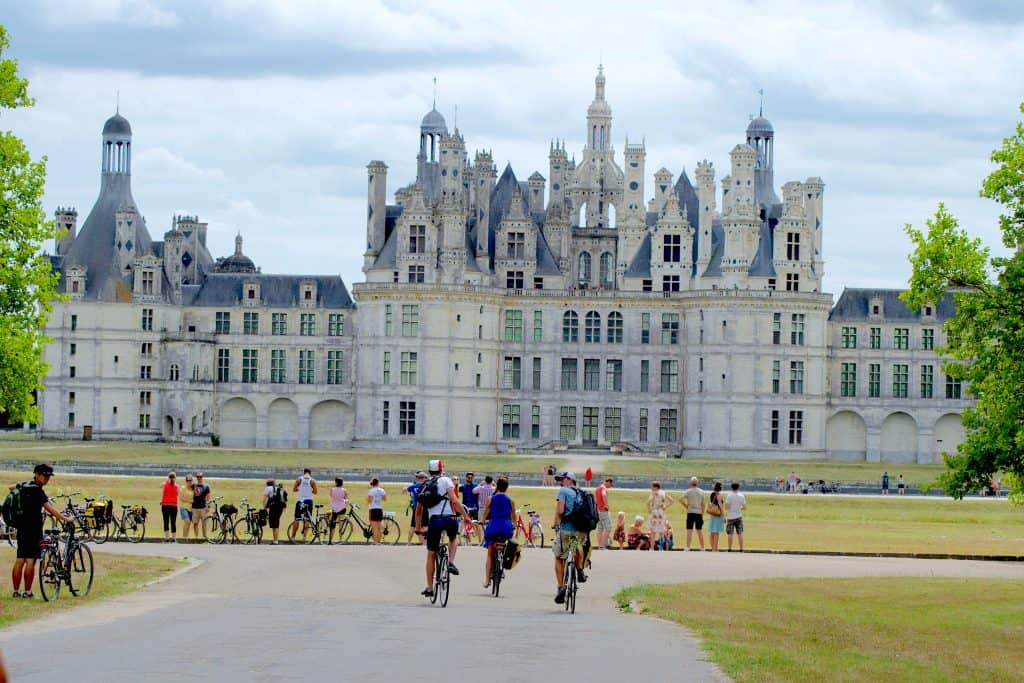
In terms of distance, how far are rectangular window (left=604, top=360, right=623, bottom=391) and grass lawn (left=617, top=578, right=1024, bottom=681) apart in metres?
68.9

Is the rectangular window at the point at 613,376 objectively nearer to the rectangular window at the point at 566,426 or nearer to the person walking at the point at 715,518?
the rectangular window at the point at 566,426

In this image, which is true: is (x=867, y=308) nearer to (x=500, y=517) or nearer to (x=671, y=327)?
(x=671, y=327)

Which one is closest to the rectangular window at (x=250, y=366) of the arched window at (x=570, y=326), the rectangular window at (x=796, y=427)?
the arched window at (x=570, y=326)

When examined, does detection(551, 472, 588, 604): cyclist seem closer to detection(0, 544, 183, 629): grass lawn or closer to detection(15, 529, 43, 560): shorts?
detection(0, 544, 183, 629): grass lawn

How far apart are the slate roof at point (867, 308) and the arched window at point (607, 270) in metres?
12.5

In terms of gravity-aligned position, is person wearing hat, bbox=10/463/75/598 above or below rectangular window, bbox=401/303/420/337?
below

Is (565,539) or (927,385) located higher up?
(927,385)

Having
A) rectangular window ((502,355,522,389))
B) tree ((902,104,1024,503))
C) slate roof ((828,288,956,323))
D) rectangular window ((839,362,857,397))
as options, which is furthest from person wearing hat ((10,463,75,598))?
slate roof ((828,288,956,323))

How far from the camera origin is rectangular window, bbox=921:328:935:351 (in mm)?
106312

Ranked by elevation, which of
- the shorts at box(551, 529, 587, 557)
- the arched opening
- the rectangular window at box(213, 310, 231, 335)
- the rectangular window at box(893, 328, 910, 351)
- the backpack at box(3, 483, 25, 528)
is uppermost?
the rectangular window at box(213, 310, 231, 335)

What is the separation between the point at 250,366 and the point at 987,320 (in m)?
79.3

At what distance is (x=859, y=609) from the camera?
30.6m

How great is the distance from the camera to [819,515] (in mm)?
61562

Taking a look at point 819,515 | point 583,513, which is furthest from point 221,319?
point 583,513
